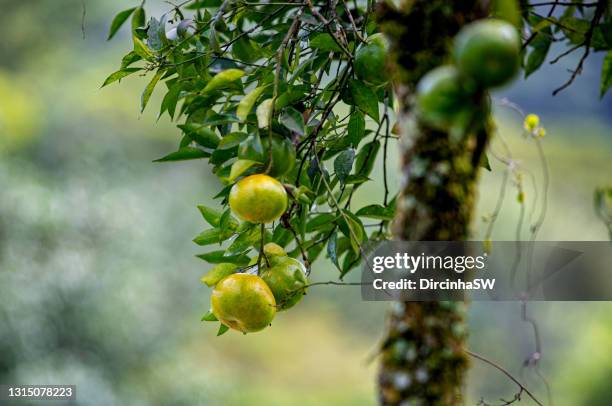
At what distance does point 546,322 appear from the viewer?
6.61 meters

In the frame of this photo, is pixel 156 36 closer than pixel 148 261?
Yes

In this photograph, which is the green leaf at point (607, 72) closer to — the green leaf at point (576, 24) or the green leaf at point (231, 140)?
the green leaf at point (576, 24)

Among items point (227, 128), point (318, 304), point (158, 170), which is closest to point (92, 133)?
point (158, 170)

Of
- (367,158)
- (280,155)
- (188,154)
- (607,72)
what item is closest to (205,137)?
(188,154)

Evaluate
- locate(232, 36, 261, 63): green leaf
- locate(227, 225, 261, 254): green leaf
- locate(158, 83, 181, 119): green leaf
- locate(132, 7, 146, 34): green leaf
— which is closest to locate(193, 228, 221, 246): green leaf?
locate(227, 225, 261, 254): green leaf

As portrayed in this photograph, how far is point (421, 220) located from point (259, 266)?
32 cm

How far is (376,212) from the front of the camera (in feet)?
2.73

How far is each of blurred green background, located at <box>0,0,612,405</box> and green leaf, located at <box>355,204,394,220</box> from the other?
3.39 ft

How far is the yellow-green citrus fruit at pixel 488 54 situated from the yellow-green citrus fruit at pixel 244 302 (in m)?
0.35

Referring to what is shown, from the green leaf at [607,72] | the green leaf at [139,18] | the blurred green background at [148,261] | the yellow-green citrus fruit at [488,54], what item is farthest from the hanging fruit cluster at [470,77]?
the blurred green background at [148,261]

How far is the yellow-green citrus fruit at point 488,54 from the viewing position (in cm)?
36

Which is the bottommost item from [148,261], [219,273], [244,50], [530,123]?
[148,261]

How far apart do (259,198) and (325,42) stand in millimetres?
224

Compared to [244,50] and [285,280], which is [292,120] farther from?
[244,50]
